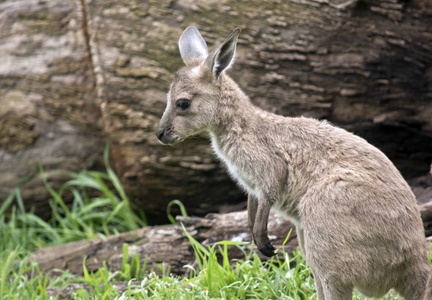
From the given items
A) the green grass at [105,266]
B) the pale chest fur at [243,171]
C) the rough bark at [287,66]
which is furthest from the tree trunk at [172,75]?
the pale chest fur at [243,171]

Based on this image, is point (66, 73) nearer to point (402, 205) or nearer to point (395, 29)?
point (395, 29)

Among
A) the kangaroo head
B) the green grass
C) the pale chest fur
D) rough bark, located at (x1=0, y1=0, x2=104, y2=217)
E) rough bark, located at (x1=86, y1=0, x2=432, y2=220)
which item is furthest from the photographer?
rough bark, located at (x1=0, y1=0, x2=104, y2=217)

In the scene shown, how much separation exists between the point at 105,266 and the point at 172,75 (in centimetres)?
245

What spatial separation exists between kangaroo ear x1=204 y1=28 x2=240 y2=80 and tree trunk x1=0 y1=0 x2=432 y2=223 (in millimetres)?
1850

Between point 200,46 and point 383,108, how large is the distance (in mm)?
2568

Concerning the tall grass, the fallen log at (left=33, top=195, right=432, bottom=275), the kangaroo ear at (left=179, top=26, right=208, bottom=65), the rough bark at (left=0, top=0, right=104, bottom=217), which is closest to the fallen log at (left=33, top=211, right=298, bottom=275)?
the fallen log at (left=33, top=195, right=432, bottom=275)

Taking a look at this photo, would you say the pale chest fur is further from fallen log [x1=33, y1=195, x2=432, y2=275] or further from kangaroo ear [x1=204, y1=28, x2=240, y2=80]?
fallen log [x1=33, y1=195, x2=432, y2=275]

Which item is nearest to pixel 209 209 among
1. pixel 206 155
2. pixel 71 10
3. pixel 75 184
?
pixel 206 155

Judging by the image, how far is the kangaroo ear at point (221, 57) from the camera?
179 inches

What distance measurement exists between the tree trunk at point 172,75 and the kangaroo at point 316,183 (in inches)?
55.9

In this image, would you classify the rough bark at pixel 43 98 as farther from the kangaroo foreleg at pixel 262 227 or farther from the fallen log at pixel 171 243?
the kangaroo foreleg at pixel 262 227

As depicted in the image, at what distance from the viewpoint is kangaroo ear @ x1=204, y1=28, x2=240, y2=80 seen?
4.54 m

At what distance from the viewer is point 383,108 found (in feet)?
21.5

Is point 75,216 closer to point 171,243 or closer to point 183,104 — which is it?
point 171,243
